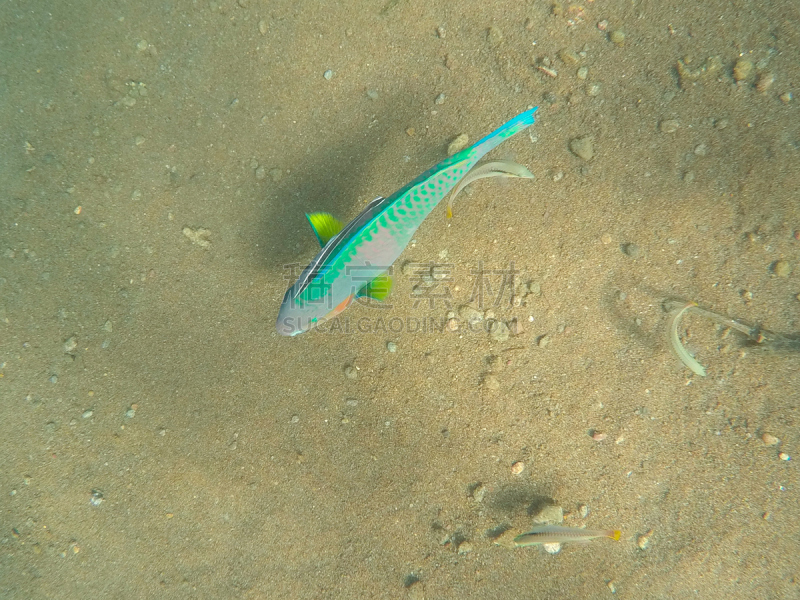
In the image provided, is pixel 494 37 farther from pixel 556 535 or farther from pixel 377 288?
pixel 556 535

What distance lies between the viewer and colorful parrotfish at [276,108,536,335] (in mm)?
2182

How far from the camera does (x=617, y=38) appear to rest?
2863mm

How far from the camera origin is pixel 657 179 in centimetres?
276

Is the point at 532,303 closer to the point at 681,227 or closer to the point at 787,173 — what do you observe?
the point at 681,227

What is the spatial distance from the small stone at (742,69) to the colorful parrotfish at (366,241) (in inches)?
71.2

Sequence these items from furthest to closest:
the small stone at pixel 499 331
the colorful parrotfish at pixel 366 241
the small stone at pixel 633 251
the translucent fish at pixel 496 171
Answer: the small stone at pixel 499 331, the small stone at pixel 633 251, the translucent fish at pixel 496 171, the colorful parrotfish at pixel 366 241

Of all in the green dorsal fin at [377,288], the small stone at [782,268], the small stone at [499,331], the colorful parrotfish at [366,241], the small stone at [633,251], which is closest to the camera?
the colorful parrotfish at [366,241]

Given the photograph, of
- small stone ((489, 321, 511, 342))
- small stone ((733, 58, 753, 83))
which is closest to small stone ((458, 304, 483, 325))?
small stone ((489, 321, 511, 342))

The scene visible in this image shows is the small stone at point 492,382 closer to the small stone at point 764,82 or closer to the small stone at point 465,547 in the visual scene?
the small stone at point 465,547

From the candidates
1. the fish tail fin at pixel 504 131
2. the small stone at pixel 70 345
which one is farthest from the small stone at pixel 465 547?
the small stone at pixel 70 345

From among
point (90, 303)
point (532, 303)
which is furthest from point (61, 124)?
point (532, 303)

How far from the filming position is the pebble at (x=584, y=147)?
2.86 metres

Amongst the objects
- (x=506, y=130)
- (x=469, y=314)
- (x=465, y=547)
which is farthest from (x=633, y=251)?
(x=465, y=547)

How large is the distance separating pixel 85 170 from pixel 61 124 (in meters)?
0.50
